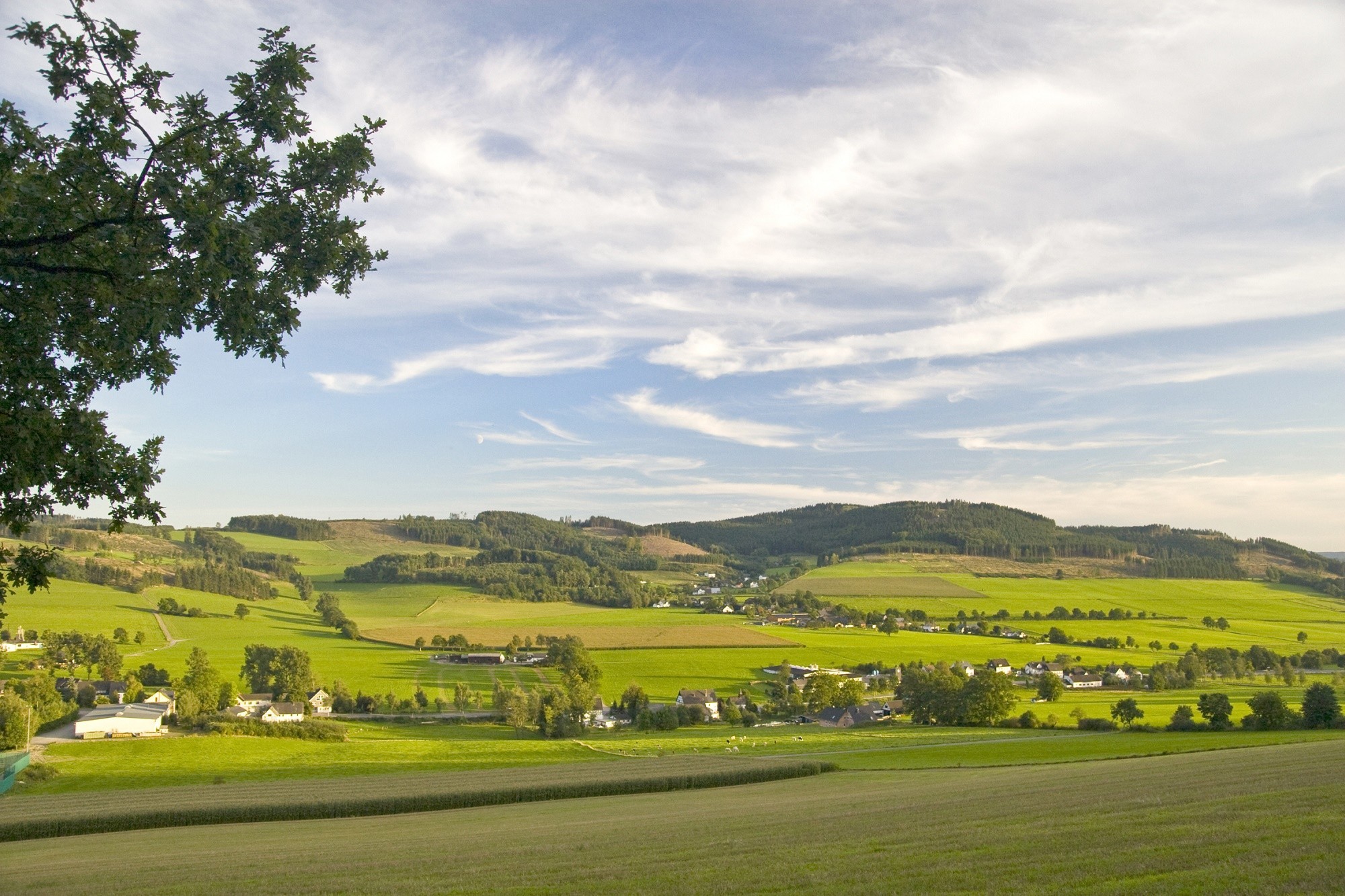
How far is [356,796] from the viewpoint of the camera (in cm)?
3788

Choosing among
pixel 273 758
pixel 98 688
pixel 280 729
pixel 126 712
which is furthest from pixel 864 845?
pixel 98 688

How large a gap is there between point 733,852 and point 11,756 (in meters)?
52.5

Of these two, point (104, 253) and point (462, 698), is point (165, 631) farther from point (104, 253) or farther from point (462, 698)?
point (104, 253)

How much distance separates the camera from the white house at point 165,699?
71.6 m

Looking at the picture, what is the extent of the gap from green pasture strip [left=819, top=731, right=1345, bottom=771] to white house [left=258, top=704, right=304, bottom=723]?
50340 millimetres

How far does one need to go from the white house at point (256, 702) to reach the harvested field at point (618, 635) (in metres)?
29.3

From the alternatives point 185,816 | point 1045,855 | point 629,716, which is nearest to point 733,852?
point 1045,855

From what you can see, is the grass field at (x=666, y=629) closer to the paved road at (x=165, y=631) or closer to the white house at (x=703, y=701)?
the paved road at (x=165, y=631)

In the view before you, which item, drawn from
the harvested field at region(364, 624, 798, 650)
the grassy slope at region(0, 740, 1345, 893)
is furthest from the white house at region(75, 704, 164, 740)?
the harvested field at region(364, 624, 798, 650)

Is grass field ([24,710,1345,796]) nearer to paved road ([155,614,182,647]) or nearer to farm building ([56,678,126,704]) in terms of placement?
farm building ([56,678,126,704])

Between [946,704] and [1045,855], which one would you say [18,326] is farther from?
[946,704]

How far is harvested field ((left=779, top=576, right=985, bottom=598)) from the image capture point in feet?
498

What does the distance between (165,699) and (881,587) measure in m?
120

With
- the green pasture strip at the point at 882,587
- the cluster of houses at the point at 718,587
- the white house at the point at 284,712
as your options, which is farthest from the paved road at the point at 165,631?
the green pasture strip at the point at 882,587
